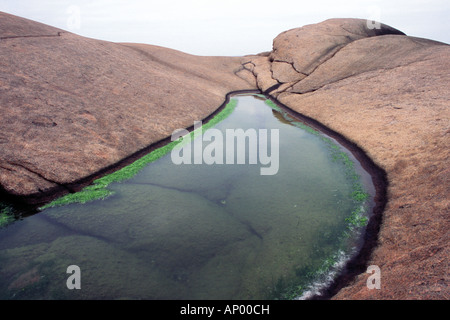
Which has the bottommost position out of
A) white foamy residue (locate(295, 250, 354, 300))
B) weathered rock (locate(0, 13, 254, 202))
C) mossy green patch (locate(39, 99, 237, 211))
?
white foamy residue (locate(295, 250, 354, 300))

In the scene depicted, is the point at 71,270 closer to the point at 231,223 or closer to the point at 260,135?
the point at 231,223

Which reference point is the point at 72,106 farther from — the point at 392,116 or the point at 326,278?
the point at 392,116

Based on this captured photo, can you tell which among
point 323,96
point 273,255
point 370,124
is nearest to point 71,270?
point 273,255

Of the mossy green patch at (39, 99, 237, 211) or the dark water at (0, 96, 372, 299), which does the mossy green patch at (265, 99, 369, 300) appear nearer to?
the dark water at (0, 96, 372, 299)

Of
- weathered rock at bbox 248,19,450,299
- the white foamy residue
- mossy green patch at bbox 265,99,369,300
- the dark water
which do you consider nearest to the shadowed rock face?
weathered rock at bbox 248,19,450,299

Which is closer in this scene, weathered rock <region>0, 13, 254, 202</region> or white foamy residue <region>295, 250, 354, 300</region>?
white foamy residue <region>295, 250, 354, 300</region>
